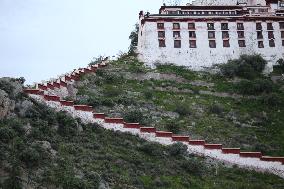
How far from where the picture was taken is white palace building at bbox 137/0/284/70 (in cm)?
7056

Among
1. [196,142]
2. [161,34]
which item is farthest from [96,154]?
[161,34]

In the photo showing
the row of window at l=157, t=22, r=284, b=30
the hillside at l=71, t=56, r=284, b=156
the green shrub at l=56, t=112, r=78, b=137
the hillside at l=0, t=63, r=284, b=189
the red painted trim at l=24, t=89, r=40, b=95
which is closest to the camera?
the hillside at l=0, t=63, r=284, b=189

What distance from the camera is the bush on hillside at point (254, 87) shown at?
6419cm

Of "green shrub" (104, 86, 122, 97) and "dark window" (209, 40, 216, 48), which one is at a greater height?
"dark window" (209, 40, 216, 48)

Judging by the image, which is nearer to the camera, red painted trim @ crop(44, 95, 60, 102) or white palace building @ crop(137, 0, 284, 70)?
red painted trim @ crop(44, 95, 60, 102)

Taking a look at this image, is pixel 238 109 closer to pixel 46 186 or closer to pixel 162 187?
pixel 162 187

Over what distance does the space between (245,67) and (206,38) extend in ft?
22.5

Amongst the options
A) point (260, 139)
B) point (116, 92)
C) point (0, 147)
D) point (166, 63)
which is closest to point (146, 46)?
point (166, 63)

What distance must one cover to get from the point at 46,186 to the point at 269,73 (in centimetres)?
4297

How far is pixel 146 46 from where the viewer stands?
70.6 metres

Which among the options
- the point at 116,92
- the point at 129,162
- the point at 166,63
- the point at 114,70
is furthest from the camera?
the point at 166,63

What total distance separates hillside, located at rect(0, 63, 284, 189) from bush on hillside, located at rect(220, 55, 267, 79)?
14.3 meters

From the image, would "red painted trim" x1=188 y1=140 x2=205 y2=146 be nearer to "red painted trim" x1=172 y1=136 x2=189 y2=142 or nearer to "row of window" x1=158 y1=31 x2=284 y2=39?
"red painted trim" x1=172 y1=136 x2=189 y2=142

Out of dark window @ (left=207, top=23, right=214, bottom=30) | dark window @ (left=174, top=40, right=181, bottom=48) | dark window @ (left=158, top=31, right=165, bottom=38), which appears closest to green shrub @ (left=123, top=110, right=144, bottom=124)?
dark window @ (left=174, top=40, right=181, bottom=48)
